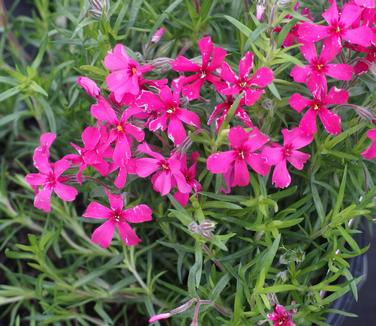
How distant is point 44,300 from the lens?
1074mm

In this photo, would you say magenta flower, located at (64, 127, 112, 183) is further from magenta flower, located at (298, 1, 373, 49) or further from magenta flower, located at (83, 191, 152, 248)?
magenta flower, located at (298, 1, 373, 49)

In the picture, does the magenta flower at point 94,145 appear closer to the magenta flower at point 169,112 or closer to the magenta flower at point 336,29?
the magenta flower at point 169,112

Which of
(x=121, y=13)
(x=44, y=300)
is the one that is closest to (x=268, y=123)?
(x=121, y=13)

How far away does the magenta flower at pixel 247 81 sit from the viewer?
0.76 meters

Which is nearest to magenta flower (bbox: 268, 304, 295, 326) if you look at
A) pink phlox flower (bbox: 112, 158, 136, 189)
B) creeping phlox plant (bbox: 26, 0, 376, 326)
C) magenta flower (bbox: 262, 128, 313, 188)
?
creeping phlox plant (bbox: 26, 0, 376, 326)

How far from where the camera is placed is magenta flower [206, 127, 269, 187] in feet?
2.44

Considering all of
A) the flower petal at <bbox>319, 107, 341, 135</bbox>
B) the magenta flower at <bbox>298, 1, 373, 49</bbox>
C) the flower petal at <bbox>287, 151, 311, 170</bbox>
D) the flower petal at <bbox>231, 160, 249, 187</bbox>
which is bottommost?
the flower petal at <bbox>231, 160, 249, 187</bbox>

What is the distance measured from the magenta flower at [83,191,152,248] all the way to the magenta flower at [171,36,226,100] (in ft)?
0.62

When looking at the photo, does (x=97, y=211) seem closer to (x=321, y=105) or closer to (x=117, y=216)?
(x=117, y=216)

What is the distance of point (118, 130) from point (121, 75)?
0.08 metres

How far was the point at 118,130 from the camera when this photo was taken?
31.3 inches

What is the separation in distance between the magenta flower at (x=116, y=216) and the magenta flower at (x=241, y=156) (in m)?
0.15

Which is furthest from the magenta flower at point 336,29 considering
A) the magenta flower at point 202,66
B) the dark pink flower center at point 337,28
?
the magenta flower at point 202,66

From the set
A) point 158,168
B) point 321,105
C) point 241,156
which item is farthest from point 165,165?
point 321,105
